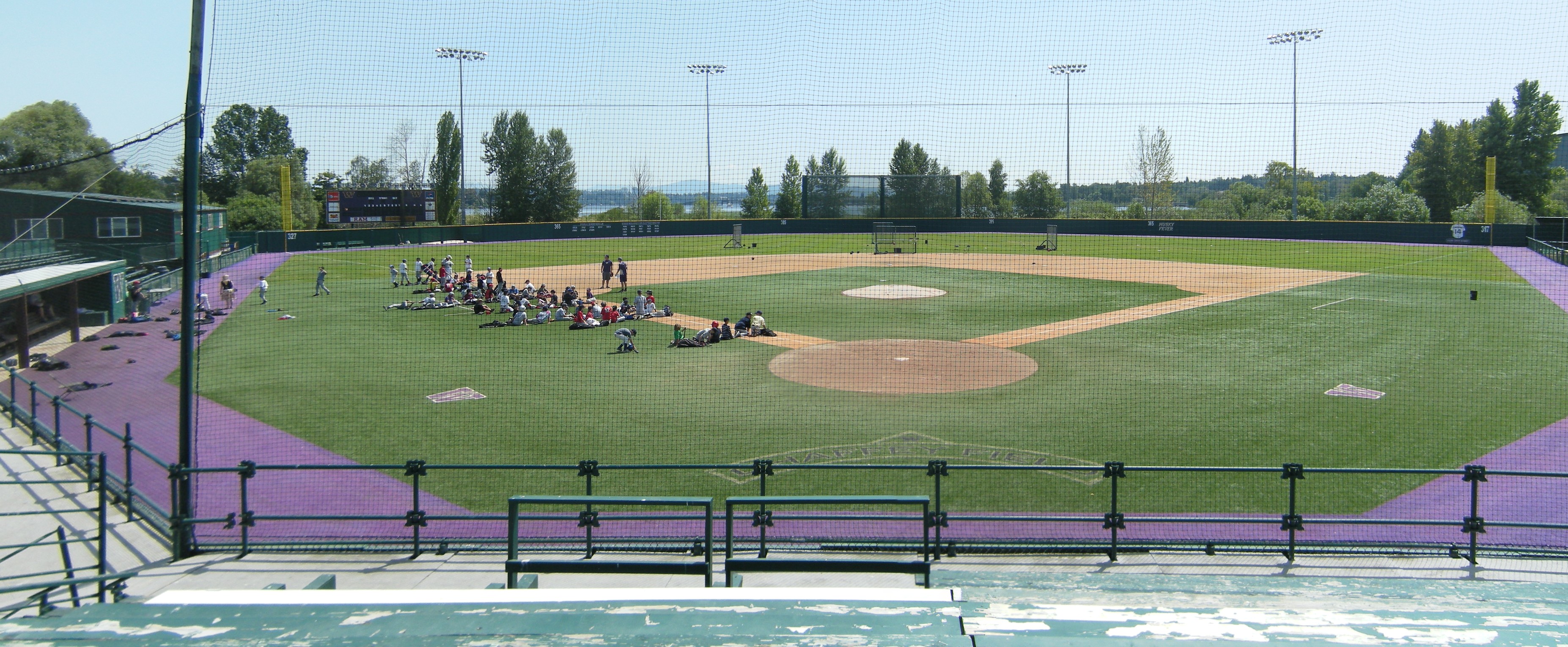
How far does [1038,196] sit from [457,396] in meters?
37.2

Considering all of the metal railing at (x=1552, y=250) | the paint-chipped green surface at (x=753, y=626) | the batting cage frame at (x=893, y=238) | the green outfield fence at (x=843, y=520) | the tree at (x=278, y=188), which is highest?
the tree at (x=278, y=188)

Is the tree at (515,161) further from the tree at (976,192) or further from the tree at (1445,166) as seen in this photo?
the tree at (1445,166)

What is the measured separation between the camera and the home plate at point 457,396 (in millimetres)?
16859

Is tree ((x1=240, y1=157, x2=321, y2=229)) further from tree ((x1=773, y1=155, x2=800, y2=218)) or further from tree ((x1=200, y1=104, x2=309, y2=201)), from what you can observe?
tree ((x1=773, y1=155, x2=800, y2=218))

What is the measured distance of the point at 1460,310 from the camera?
2772 cm

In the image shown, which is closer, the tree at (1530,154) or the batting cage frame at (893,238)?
the tree at (1530,154)

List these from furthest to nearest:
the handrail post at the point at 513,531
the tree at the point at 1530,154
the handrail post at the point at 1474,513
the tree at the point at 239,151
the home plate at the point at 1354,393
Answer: the tree at the point at 239,151, the tree at the point at 1530,154, the home plate at the point at 1354,393, the handrail post at the point at 1474,513, the handrail post at the point at 513,531

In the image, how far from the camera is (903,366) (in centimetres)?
1975

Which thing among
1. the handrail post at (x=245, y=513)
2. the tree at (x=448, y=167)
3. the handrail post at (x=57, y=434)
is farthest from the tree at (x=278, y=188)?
the handrail post at (x=245, y=513)

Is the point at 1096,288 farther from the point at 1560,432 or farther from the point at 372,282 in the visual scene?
the point at 372,282

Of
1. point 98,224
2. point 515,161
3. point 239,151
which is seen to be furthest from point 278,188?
point 98,224

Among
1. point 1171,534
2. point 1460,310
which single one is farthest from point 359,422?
point 1460,310

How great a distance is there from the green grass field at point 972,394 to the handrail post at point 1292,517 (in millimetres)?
2650

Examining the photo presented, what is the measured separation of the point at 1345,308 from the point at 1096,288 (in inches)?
305
